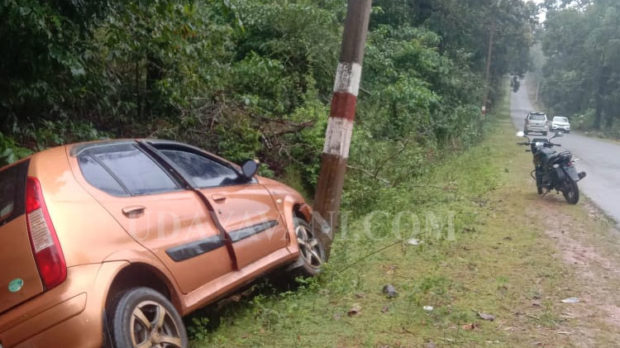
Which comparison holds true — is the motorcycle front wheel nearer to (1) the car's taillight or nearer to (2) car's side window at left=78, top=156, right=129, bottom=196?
(2) car's side window at left=78, top=156, right=129, bottom=196

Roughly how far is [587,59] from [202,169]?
51760mm

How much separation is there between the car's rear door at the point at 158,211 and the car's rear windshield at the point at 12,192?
13.1 inches

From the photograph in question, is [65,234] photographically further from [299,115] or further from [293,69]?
[293,69]

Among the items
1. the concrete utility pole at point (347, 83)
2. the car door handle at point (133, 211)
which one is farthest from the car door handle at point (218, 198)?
the concrete utility pole at point (347, 83)

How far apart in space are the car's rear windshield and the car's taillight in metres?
0.11

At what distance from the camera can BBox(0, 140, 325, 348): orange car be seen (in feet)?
8.93

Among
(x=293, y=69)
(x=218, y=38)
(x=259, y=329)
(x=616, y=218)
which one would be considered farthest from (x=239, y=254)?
(x=293, y=69)

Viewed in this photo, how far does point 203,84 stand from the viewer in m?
8.09

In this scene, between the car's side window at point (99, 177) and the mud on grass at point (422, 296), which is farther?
the mud on grass at point (422, 296)

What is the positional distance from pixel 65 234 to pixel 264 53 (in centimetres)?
983

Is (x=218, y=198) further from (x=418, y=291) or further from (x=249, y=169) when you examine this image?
(x=418, y=291)

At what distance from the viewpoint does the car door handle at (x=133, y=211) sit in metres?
3.21

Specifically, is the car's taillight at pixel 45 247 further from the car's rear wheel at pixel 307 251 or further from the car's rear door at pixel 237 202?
the car's rear wheel at pixel 307 251

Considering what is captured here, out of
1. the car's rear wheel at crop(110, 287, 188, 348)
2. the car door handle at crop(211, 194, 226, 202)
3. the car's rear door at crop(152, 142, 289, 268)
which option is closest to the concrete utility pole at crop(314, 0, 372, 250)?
the car's rear door at crop(152, 142, 289, 268)
